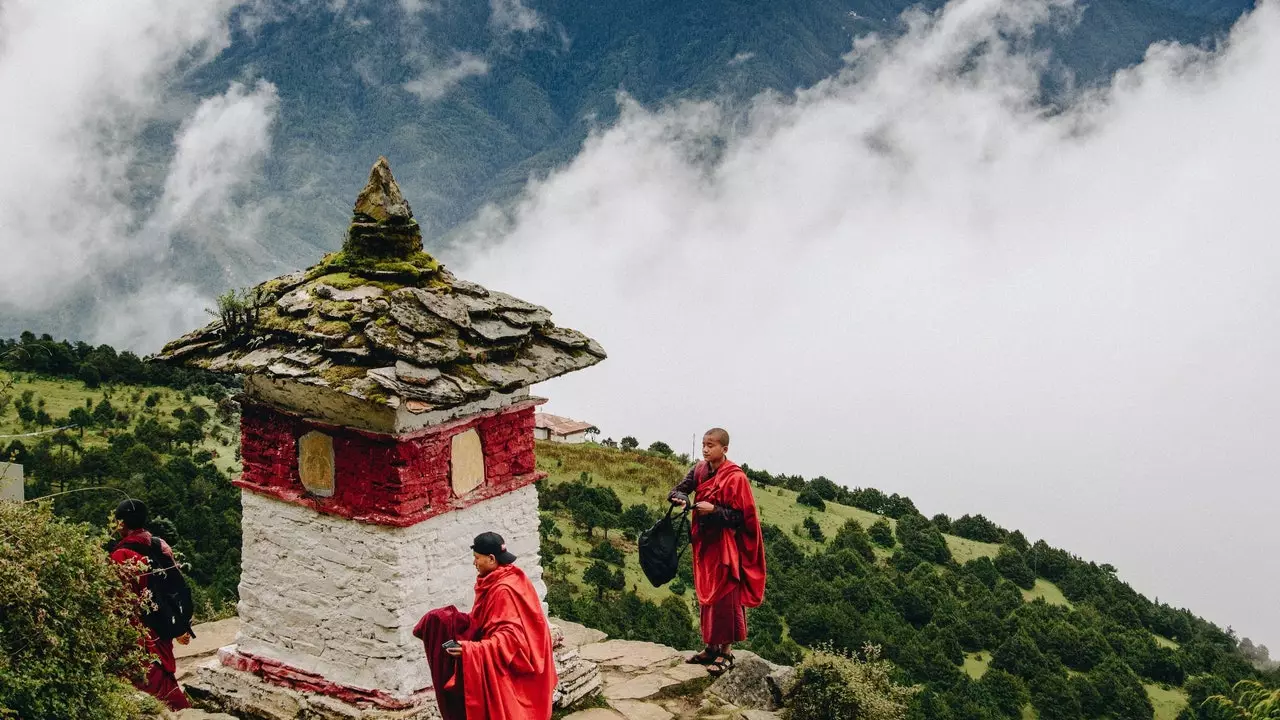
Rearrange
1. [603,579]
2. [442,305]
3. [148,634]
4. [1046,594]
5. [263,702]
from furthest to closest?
[1046,594] → [603,579] → [263,702] → [442,305] → [148,634]

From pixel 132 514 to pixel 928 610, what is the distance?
13.8 metres

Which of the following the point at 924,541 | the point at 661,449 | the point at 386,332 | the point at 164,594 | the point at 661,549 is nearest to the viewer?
the point at 386,332

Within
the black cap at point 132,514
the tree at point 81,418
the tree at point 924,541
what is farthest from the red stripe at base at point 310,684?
the tree at point 924,541

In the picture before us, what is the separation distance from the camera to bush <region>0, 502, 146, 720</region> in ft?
21.8

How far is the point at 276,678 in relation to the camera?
8.79 metres

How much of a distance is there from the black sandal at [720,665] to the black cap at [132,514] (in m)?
4.75

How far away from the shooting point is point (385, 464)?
8.16 m

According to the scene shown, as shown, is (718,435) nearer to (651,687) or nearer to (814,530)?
(651,687)

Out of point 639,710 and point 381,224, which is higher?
point 381,224

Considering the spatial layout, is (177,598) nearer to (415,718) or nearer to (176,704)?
(176,704)

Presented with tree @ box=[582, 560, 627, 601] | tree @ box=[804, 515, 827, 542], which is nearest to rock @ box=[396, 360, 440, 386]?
tree @ box=[582, 560, 627, 601]

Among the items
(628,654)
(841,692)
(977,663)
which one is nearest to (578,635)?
(628,654)

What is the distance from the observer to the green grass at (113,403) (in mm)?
19703

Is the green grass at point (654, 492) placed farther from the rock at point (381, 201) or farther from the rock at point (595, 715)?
the rock at point (381, 201)
